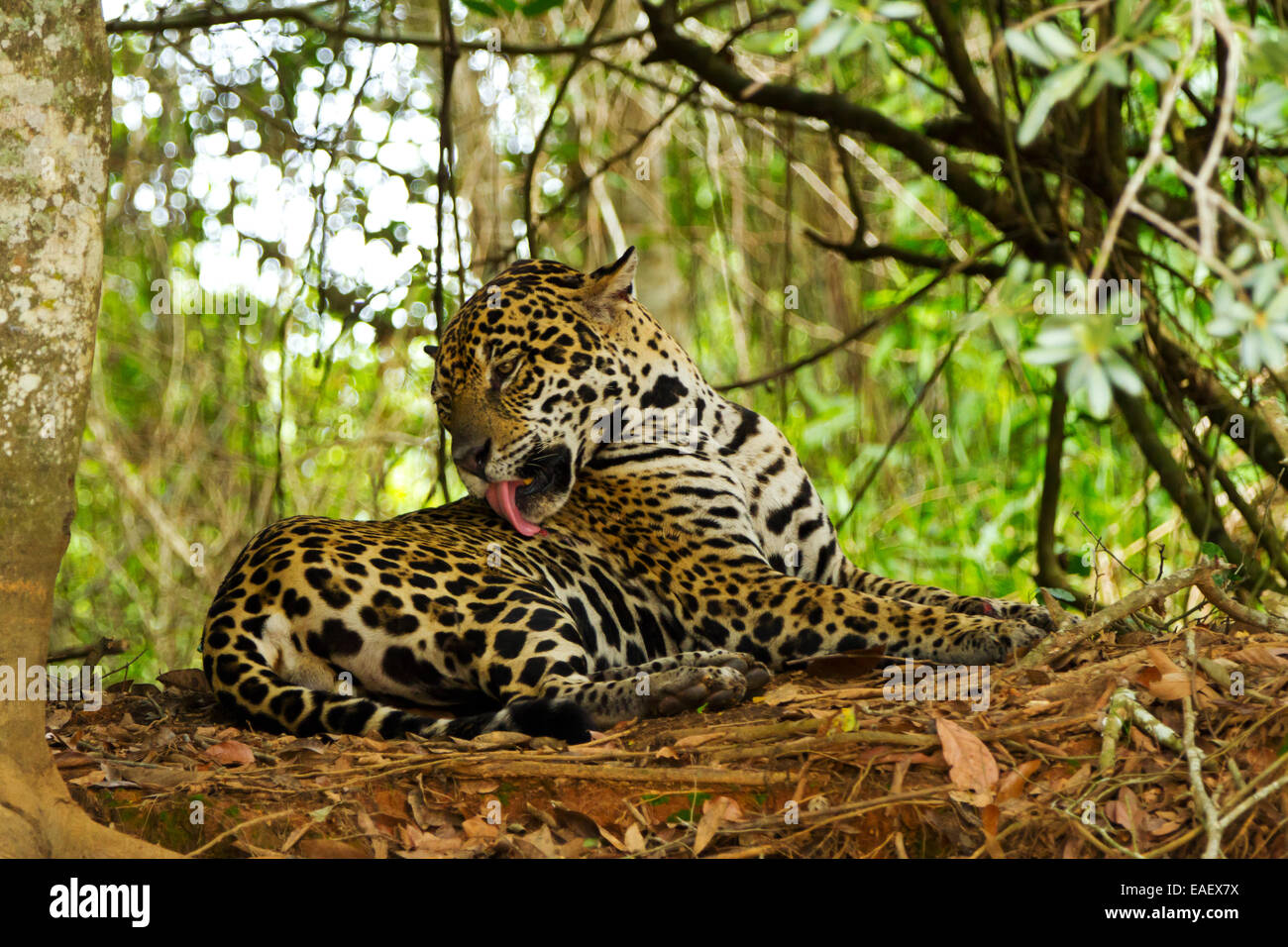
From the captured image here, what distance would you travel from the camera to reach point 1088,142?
6141 mm

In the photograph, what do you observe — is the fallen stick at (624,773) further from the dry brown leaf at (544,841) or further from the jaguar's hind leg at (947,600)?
the jaguar's hind leg at (947,600)

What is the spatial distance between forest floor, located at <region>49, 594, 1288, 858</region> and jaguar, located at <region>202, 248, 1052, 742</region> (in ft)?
1.02

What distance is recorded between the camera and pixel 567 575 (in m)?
5.21

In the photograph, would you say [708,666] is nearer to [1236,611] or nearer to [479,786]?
[479,786]

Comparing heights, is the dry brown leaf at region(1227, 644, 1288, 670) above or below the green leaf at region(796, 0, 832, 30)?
below

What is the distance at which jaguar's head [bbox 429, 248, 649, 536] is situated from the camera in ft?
17.2

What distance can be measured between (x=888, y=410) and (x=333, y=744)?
7063 mm

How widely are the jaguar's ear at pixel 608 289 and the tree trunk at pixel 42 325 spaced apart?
2.51 metres

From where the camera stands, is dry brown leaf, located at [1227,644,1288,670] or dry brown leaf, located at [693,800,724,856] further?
dry brown leaf, located at [1227,644,1288,670]

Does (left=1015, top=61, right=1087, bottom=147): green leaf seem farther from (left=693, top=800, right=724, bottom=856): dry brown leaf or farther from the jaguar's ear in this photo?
the jaguar's ear

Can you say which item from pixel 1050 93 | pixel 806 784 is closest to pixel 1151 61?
pixel 1050 93

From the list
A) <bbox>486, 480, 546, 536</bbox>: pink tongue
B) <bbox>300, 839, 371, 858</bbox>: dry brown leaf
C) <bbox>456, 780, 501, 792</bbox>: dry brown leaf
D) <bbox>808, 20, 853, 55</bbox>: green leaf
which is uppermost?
<bbox>808, 20, 853, 55</bbox>: green leaf

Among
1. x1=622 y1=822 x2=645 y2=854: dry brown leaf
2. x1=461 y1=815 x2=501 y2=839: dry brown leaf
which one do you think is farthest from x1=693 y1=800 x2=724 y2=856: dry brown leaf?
x1=461 y1=815 x2=501 y2=839: dry brown leaf
